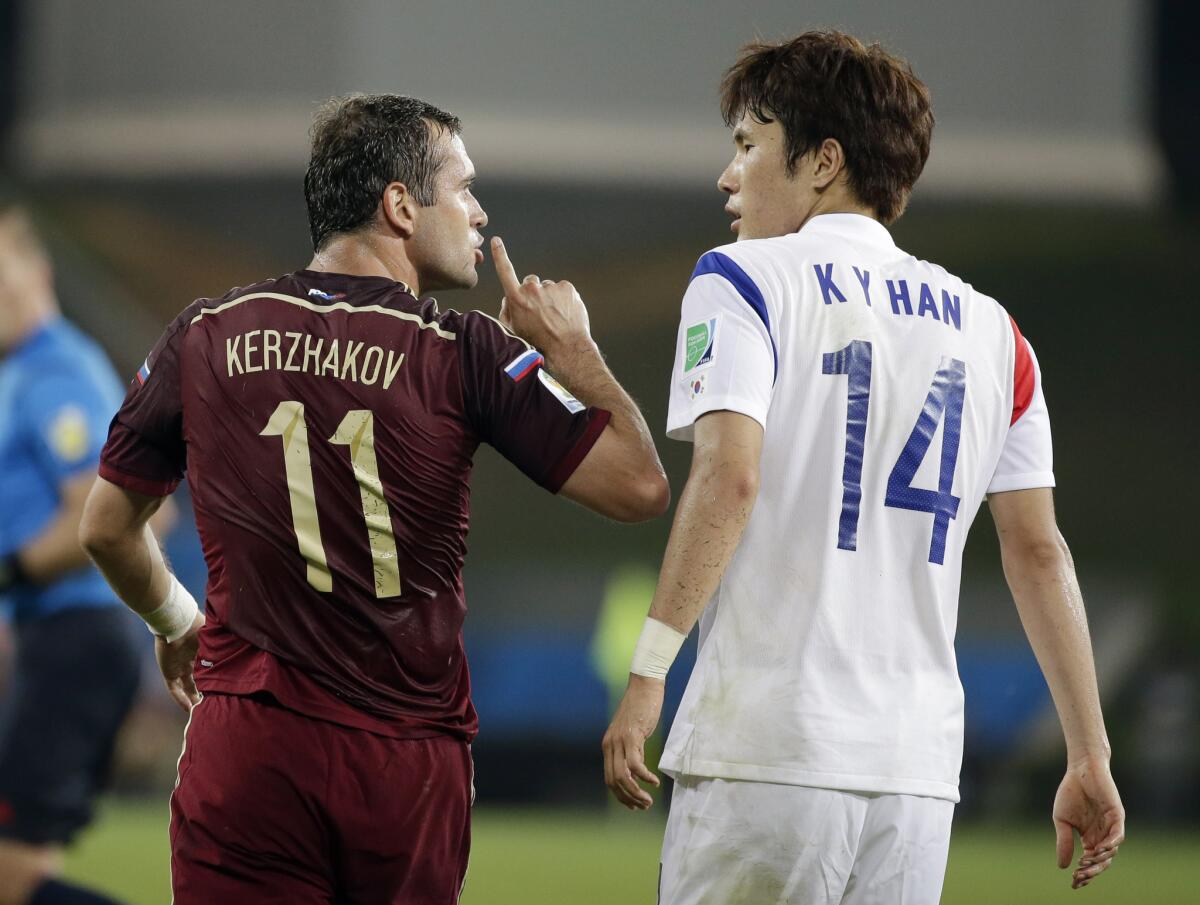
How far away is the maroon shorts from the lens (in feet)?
9.53

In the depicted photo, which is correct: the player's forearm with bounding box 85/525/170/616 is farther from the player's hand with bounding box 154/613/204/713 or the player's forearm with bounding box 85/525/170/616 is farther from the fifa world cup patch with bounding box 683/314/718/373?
the fifa world cup patch with bounding box 683/314/718/373

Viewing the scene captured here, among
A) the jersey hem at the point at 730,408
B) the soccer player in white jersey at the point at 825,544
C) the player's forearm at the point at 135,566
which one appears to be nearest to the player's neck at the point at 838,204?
the soccer player in white jersey at the point at 825,544

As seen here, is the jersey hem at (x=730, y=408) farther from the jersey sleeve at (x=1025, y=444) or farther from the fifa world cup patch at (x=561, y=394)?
the jersey sleeve at (x=1025, y=444)

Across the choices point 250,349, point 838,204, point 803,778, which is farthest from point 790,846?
point 250,349

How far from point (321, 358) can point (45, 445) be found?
3025 mm

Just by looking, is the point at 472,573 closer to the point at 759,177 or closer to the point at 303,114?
the point at 303,114

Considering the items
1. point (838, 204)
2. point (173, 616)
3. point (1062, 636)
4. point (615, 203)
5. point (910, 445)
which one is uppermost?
point (615, 203)

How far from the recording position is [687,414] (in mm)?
2922

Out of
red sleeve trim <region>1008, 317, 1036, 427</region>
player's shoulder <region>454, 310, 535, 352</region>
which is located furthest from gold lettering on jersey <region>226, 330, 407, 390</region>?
red sleeve trim <region>1008, 317, 1036, 427</region>

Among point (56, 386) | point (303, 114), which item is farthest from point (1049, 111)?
point (56, 386)

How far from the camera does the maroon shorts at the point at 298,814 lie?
291 centimetres

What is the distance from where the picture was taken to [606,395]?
3096mm

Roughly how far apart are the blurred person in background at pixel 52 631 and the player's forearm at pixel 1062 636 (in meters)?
3.28

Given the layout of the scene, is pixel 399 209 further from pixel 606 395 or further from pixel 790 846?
pixel 790 846
